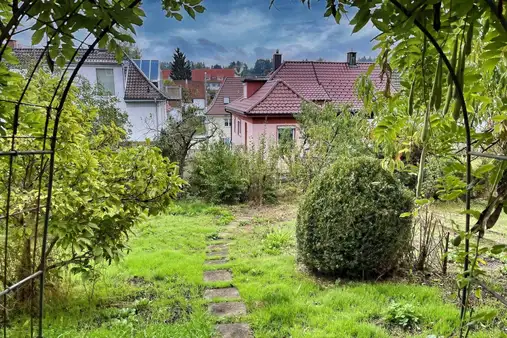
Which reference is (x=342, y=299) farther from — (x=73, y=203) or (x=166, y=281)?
(x=73, y=203)

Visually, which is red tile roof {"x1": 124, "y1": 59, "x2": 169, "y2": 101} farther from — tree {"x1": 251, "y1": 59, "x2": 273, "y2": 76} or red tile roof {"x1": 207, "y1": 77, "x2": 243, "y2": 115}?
red tile roof {"x1": 207, "y1": 77, "x2": 243, "y2": 115}

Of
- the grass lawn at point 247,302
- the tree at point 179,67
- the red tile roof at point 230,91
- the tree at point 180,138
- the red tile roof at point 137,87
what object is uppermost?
the tree at point 179,67

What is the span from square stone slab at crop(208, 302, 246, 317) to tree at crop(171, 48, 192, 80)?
41998 millimetres

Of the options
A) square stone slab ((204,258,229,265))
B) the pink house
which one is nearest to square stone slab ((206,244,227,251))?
square stone slab ((204,258,229,265))

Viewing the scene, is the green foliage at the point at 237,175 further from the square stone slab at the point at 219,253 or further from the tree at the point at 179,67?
the tree at the point at 179,67

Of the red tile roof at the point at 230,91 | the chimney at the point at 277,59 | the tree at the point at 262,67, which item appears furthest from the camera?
the red tile roof at the point at 230,91

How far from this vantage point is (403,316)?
2607 mm

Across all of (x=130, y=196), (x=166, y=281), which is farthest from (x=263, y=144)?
(x=130, y=196)

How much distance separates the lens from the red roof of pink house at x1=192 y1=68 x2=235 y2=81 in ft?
165

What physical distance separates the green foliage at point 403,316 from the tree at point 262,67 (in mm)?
15658

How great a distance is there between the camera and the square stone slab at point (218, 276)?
3.58 metres

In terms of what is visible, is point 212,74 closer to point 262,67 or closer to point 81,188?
point 262,67

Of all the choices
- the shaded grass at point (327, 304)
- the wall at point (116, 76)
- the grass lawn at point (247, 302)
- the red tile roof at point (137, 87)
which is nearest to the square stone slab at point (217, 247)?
the grass lawn at point (247, 302)

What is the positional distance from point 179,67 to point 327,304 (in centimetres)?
4369
